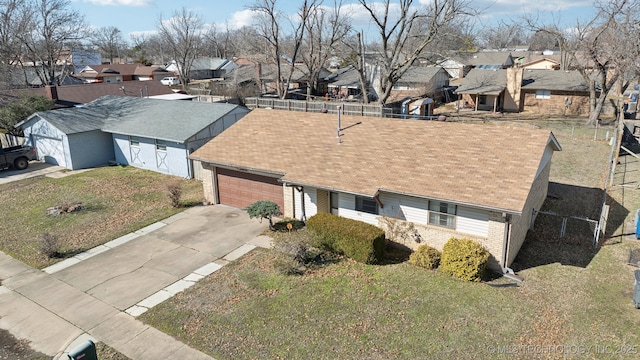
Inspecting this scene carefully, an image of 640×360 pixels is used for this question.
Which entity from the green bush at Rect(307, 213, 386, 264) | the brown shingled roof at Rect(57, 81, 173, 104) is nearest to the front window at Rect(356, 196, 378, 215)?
the green bush at Rect(307, 213, 386, 264)

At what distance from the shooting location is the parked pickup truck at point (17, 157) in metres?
28.3

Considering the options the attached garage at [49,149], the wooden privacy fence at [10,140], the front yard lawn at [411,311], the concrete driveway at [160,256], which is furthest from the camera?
the wooden privacy fence at [10,140]

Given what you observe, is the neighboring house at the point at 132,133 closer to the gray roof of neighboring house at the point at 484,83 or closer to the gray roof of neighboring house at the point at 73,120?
the gray roof of neighboring house at the point at 73,120

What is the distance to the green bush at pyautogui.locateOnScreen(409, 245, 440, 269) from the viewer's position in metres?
14.4

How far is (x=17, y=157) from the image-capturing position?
94.7ft

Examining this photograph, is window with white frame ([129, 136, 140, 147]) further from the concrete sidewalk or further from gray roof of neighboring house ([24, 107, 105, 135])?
the concrete sidewalk

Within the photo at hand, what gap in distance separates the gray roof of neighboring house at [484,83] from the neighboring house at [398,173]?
93.3 ft

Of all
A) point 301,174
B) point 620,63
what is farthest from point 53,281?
point 620,63

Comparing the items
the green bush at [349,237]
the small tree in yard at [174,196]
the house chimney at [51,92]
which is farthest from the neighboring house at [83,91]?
the green bush at [349,237]

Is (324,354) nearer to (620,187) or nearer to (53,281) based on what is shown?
(53,281)

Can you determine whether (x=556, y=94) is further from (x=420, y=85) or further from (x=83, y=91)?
(x=83, y=91)

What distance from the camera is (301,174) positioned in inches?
683

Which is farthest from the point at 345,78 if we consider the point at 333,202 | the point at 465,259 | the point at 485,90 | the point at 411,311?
the point at 411,311

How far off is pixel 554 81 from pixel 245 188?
39.1 metres
